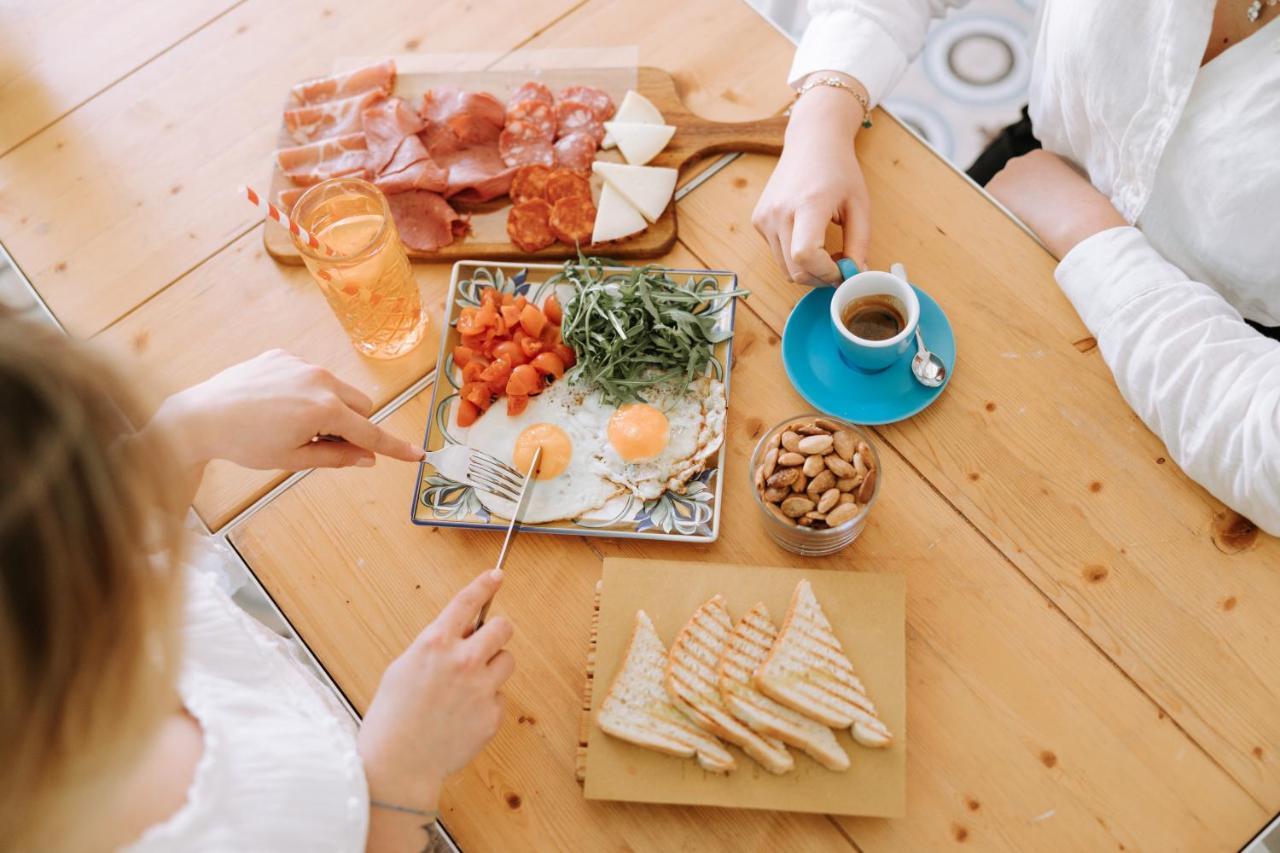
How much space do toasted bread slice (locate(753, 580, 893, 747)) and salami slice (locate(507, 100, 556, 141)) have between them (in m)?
0.81

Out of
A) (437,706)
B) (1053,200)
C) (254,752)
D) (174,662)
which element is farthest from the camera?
(1053,200)

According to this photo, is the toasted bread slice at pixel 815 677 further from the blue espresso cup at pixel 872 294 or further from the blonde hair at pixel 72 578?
the blonde hair at pixel 72 578

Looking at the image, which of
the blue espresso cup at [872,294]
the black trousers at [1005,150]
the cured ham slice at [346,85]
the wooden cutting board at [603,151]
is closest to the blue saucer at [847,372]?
the blue espresso cup at [872,294]

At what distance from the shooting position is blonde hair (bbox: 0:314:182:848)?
578 millimetres

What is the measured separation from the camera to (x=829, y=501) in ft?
3.38

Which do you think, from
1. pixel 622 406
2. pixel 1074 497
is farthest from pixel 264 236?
pixel 1074 497

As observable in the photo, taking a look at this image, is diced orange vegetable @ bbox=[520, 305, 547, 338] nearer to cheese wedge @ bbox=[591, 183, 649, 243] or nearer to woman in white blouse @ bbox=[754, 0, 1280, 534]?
cheese wedge @ bbox=[591, 183, 649, 243]

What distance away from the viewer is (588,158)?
1379mm

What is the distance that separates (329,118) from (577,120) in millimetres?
404

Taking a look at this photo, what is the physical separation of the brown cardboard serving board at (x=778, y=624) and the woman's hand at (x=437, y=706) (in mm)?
127

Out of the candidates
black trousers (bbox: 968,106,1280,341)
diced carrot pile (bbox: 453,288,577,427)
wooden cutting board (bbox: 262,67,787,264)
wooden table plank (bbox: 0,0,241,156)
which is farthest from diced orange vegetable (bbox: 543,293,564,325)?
wooden table plank (bbox: 0,0,241,156)

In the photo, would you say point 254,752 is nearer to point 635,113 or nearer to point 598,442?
point 598,442

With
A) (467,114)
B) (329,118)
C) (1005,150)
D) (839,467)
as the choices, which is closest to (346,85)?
(329,118)

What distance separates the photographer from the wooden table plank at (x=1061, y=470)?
3.34 ft
